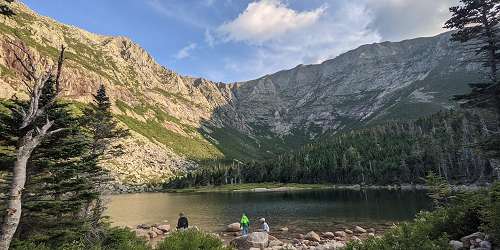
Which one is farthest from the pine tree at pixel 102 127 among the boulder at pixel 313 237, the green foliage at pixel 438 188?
the green foliage at pixel 438 188

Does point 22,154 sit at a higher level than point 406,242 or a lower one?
higher

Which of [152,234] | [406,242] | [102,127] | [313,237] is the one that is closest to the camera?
[406,242]

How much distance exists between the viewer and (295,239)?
4734 centimetres

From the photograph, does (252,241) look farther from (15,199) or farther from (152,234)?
(15,199)

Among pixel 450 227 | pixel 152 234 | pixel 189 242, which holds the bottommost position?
pixel 152 234

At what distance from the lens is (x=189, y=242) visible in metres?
20.6

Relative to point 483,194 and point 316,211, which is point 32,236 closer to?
point 483,194

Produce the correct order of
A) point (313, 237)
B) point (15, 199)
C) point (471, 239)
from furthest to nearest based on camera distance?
point (313, 237), point (471, 239), point (15, 199)

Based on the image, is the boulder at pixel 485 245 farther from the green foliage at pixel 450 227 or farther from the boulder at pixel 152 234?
the boulder at pixel 152 234

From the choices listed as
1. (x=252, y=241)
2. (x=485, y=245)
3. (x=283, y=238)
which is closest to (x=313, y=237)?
(x=283, y=238)

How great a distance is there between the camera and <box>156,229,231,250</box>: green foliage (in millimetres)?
20019

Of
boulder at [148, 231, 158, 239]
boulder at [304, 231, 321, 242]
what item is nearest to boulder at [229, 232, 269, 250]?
boulder at [304, 231, 321, 242]

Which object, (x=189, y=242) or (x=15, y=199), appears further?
(x=189, y=242)

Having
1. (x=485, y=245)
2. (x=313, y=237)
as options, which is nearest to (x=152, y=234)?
(x=313, y=237)
